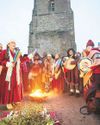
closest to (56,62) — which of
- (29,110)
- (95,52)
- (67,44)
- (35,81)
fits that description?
(35,81)

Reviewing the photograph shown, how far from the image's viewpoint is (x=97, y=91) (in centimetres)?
513

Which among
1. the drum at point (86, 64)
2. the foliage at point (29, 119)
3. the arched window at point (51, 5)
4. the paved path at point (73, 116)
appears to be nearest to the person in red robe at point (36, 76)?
the paved path at point (73, 116)

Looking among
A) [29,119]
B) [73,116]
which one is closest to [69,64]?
[73,116]

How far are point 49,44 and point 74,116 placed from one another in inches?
Result: 837

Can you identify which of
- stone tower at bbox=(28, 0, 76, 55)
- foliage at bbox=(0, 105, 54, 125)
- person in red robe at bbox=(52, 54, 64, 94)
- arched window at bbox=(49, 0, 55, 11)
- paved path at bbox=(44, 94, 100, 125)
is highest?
arched window at bbox=(49, 0, 55, 11)

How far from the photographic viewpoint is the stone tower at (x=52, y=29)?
26.0 metres

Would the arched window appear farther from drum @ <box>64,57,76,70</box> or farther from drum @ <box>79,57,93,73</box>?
drum @ <box>79,57,93,73</box>

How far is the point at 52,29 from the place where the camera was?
2658 centimetres

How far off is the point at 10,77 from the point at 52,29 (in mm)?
20862

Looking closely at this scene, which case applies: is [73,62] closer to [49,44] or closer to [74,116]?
[74,116]

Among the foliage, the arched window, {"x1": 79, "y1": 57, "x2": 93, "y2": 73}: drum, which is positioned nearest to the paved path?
the foliage

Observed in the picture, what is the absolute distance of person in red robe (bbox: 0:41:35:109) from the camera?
20.5 ft

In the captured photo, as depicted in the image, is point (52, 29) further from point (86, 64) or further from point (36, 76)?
point (86, 64)

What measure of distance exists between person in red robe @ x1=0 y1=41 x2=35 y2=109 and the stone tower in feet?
61.7
